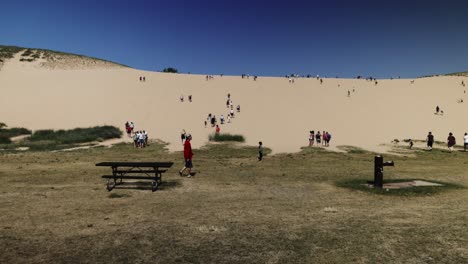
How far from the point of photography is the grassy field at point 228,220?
316 inches

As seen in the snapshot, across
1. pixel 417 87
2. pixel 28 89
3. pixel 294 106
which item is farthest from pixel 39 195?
pixel 417 87

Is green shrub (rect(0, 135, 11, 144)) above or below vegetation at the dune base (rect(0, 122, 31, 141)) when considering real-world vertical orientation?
below

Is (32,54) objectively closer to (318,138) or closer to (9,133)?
(9,133)

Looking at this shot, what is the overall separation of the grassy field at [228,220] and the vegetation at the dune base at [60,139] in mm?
13277

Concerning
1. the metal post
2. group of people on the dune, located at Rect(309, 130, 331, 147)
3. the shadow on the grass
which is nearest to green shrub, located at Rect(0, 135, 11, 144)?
the shadow on the grass

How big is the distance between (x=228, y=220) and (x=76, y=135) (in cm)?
3093

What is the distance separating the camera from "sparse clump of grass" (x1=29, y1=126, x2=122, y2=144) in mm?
34969

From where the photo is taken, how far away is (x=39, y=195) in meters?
13.5

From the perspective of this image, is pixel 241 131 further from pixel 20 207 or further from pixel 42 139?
pixel 20 207

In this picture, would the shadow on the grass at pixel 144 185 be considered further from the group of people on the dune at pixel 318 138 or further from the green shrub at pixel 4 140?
the green shrub at pixel 4 140

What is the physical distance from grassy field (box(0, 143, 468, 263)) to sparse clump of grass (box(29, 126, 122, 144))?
52.6 feet

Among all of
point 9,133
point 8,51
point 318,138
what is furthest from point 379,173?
point 8,51

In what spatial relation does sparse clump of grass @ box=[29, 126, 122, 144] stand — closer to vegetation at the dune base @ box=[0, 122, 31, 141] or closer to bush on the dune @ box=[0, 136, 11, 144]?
vegetation at the dune base @ box=[0, 122, 31, 141]

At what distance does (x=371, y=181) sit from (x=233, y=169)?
7.25m
